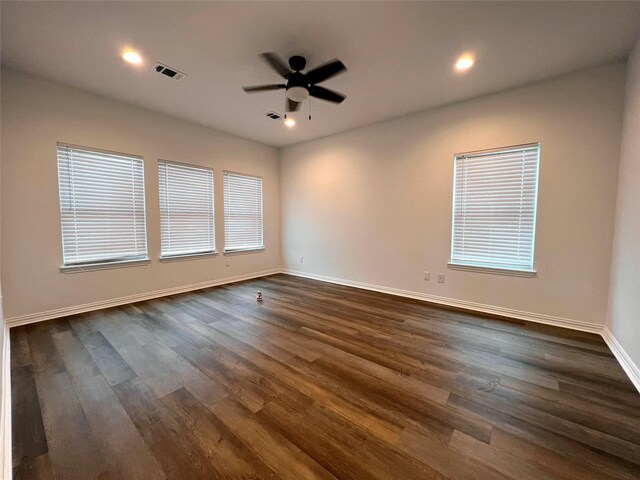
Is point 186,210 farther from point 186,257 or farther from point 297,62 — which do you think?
point 297,62

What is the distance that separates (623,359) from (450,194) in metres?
2.38

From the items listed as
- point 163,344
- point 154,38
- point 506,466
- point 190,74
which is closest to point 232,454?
point 506,466

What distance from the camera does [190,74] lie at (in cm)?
297

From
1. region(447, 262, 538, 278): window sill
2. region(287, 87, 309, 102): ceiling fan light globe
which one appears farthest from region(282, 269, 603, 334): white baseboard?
region(287, 87, 309, 102): ceiling fan light globe

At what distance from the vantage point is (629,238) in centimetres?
235

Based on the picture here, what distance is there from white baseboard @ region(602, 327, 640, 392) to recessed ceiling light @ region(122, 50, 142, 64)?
5.16 m

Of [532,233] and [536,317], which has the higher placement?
[532,233]

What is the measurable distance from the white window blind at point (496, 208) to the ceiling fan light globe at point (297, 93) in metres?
2.37

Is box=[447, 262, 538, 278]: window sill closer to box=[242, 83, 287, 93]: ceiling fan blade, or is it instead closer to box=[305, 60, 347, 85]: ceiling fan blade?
box=[305, 60, 347, 85]: ceiling fan blade

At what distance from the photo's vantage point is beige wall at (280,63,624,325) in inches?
111

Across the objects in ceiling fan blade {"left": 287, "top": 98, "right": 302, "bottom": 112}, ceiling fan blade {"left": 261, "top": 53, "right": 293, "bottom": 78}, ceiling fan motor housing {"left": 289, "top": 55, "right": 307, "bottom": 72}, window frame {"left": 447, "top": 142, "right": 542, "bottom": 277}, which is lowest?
window frame {"left": 447, "top": 142, "right": 542, "bottom": 277}

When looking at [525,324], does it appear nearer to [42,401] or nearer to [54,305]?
[42,401]

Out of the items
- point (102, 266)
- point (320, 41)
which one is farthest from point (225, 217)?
point (320, 41)

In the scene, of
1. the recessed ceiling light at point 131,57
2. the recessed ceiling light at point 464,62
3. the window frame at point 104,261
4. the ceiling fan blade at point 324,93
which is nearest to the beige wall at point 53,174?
the window frame at point 104,261
